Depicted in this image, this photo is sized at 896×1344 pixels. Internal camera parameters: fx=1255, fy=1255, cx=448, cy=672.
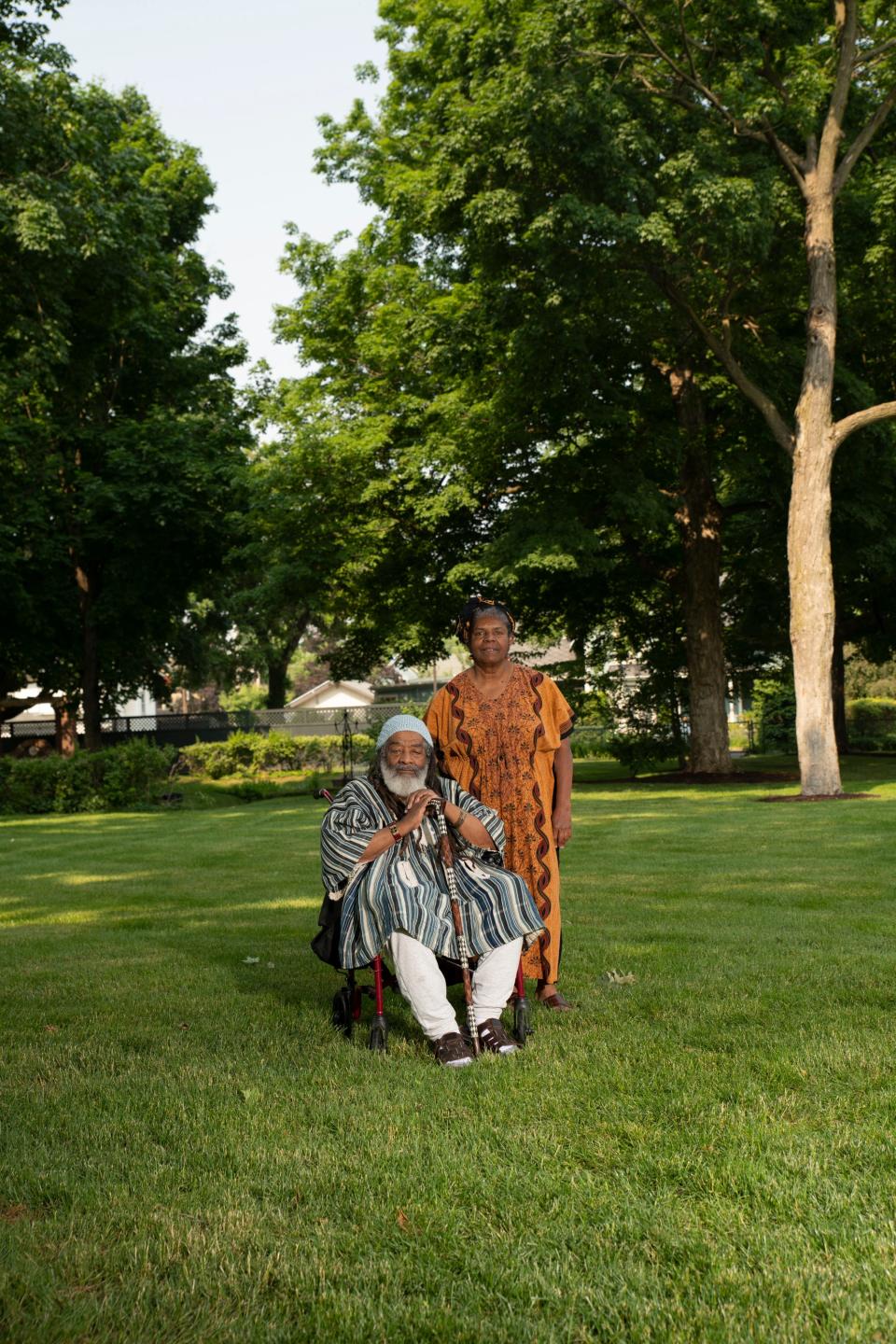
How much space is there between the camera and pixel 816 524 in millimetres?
21156

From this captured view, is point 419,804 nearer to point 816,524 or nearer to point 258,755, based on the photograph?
point 816,524

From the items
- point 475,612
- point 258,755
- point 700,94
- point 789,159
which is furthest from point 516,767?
point 258,755

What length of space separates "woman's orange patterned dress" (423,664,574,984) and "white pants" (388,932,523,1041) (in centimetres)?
68

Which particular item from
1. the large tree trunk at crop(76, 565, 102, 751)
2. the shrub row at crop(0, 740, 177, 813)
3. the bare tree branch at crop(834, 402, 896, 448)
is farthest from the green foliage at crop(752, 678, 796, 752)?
the shrub row at crop(0, 740, 177, 813)

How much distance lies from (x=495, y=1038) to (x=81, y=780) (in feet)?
72.2

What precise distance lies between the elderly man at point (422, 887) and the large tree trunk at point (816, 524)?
54.5 feet

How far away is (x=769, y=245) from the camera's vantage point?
67.6 feet

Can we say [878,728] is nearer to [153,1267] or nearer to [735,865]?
[735,865]

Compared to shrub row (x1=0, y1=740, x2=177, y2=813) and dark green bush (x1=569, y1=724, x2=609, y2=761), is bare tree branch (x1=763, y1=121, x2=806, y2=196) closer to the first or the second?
shrub row (x1=0, y1=740, x2=177, y2=813)

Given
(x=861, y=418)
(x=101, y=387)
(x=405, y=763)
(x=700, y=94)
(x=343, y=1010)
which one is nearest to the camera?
(x=405, y=763)

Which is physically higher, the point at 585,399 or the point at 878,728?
the point at 585,399

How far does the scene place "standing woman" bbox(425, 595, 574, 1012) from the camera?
607 cm

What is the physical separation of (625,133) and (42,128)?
30.6 ft

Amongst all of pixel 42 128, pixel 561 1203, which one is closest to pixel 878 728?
pixel 42 128
